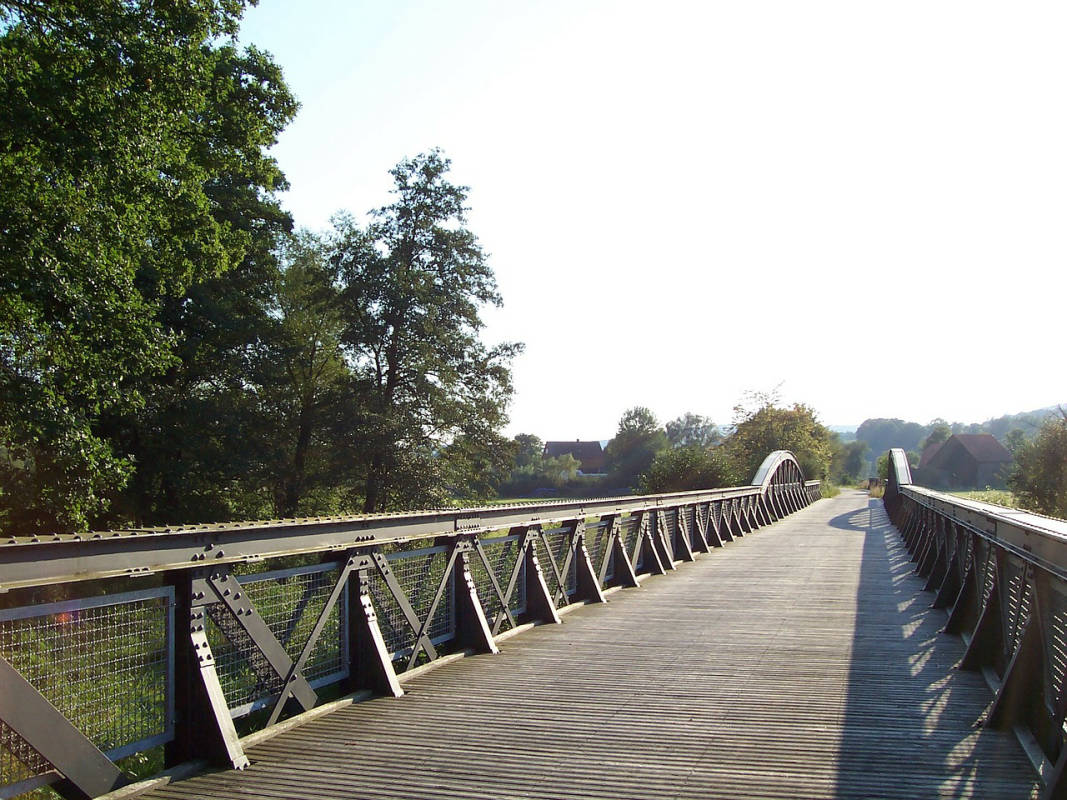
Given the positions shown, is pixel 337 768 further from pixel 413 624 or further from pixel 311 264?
pixel 311 264

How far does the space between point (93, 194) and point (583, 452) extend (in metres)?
116

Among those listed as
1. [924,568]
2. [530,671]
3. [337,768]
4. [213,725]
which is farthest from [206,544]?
[924,568]

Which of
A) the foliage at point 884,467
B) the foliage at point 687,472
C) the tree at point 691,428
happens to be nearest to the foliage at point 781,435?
the foliage at point 884,467

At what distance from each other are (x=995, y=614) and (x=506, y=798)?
3786 millimetres

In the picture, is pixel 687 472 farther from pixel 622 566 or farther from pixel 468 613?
pixel 468 613

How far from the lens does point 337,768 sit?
13.6ft

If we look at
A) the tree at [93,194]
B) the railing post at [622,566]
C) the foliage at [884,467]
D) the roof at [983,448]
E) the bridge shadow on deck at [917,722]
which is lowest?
the bridge shadow on deck at [917,722]

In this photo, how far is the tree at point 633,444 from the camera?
3381 inches

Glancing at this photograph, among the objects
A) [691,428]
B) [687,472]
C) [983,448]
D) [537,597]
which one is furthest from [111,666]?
[691,428]

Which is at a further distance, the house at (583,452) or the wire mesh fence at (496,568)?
the house at (583,452)

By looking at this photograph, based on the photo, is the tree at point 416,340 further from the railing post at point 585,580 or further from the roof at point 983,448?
the roof at point 983,448

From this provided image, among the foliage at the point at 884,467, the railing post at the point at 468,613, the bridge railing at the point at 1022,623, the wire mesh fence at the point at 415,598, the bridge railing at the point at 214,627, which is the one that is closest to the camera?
the bridge railing at the point at 214,627

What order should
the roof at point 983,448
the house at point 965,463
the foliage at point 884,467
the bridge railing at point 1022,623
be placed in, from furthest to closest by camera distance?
the roof at point 983,448 < the house at point 965,463 < the foliage at point 884,467 < the bridge railing at point 1022,623

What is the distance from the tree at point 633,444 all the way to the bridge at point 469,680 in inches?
2990
